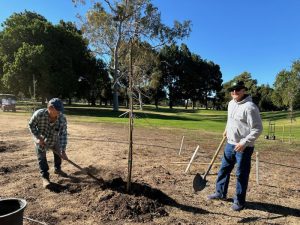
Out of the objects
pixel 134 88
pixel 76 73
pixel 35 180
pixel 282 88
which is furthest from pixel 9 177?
pixel 282 88

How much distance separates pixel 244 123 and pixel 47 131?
3.29 metres

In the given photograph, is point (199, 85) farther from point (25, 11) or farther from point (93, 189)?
point (93, 189)

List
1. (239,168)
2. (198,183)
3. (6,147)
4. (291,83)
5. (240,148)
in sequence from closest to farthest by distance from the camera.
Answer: (240,148)
(239,168)
(198,183)
(6,147)
(291,83)

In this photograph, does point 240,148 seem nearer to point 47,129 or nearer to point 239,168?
point 239,168

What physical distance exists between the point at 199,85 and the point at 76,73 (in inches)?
1377

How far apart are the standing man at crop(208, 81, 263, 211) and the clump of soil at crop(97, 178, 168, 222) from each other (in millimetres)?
1174

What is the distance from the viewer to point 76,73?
41.9 metres

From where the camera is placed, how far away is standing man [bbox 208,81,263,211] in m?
4.88

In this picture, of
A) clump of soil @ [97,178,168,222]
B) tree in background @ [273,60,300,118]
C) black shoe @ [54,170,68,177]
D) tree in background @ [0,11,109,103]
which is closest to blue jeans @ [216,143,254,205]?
clump of soil @ [97,178,168,222]

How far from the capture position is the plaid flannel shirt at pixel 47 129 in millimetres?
5816

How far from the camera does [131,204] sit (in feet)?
16.6

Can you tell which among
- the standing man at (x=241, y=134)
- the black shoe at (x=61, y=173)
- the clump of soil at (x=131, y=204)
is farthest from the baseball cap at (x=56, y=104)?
the standing man at (x=241, y=134)

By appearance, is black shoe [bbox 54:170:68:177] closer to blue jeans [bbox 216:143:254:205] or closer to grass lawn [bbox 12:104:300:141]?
grass lawn [bbox 12:104:300:141]

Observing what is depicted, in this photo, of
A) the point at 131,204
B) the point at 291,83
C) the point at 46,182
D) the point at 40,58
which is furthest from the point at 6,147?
the point at 291,83
